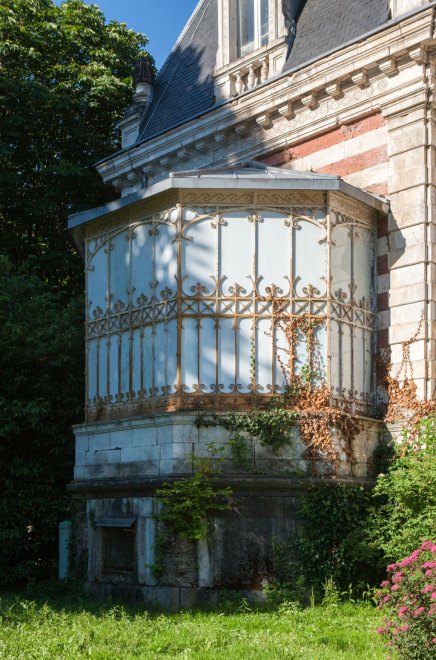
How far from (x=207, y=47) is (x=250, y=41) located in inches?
73.6

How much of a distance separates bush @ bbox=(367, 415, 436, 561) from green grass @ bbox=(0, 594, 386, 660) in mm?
887

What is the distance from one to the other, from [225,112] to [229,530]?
272 inches

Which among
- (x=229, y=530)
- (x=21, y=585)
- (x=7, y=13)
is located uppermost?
(x=7, y=13)

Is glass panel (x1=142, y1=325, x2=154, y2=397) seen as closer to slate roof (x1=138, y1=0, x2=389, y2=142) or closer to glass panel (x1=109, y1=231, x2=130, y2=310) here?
glass panel (x1=109, y1=231, x2=130, y2=310)

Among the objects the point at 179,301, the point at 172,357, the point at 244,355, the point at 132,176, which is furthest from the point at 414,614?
the point at 132,176

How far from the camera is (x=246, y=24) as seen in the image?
51.0 ft

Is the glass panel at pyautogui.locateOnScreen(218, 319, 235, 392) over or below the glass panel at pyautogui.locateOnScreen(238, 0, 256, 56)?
below

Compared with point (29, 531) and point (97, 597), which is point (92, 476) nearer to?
point (97, 597)

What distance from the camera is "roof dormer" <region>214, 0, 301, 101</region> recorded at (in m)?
14.7

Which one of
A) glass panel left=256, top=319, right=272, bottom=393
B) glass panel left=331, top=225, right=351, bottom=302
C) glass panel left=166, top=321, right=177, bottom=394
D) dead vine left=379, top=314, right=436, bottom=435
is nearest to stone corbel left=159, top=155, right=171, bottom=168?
glass panel left=331, top=225, right=351, bottom=302

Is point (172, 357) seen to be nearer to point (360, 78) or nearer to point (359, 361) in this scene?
point (359, 361)

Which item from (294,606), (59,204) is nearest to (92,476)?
(294,606)

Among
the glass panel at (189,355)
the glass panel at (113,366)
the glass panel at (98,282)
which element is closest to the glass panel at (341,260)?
the glass panel at (189,355)

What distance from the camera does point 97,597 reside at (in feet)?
38.7
